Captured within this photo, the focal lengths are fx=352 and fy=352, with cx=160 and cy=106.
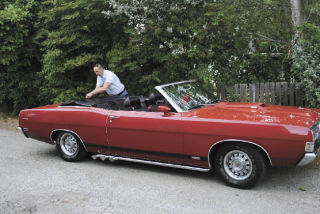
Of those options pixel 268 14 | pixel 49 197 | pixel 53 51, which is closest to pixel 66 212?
pixel 49 197

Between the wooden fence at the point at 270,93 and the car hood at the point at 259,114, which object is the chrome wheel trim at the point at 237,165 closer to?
the car hood at the point at 259,114

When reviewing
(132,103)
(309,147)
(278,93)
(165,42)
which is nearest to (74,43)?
(165,42)

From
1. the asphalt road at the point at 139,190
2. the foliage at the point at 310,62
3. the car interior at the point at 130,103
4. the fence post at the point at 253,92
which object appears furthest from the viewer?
the fence post at the point at 253,92

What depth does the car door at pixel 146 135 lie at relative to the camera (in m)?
5.50

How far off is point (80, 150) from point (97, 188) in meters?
1.52

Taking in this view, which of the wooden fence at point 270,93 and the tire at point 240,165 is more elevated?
the wooden fence at point 270,93

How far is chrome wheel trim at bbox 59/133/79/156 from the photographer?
6.80 metres

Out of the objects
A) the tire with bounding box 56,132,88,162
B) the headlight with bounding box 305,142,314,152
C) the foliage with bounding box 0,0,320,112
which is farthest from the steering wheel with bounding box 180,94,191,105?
the foliage with bounding box 0,0,320,112

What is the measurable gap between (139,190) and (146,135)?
0.94 meters

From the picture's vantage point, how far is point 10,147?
805 cm

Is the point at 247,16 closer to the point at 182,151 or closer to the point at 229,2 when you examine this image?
the point at 229,2

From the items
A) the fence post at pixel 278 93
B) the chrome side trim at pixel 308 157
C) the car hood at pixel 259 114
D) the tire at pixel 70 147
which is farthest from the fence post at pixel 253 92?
the tire at pixel 70 147

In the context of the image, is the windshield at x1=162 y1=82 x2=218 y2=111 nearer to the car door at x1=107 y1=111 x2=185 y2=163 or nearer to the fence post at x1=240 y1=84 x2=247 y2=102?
the car door at x1=107 y1=111 x2=185 y2=163

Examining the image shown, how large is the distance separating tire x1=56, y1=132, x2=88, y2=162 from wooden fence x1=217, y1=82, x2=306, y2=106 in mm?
4165
